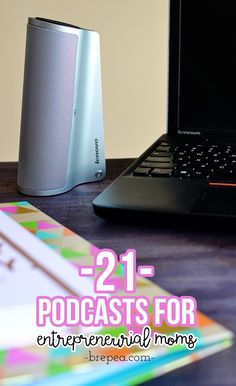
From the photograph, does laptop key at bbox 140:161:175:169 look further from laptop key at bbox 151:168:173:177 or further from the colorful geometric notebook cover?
the colorful geometric notebook cover

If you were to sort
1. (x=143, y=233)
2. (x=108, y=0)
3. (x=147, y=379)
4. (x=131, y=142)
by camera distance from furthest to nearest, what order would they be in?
(x=131, y=142)
(x=108, y=0)
(x=143, y=233)
(x=147, y=379)

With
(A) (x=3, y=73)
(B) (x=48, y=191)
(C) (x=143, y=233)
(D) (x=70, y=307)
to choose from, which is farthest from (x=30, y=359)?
(A) (x=3, y=73)

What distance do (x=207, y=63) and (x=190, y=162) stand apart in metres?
0.12

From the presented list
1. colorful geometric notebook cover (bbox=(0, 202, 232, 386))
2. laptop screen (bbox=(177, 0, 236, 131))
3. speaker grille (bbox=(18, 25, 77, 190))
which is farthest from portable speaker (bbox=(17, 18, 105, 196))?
colorful geometric notebook cover (bbox=(0, 202, 232, 386))

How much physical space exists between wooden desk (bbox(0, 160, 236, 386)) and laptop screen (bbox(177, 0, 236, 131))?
153 millimetres

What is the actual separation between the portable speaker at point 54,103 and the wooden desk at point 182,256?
2cm

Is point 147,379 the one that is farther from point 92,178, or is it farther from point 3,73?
point 3,73

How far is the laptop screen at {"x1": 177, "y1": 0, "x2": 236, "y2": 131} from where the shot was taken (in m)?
0.62

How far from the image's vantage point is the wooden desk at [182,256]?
276 mm

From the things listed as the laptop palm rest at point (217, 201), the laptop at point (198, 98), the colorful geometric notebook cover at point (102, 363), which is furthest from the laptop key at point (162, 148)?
the colorful geometric notebook cover at point (102, 363)

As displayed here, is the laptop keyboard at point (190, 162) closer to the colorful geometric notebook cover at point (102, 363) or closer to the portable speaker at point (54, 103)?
the portable speaker at point (54, 103)

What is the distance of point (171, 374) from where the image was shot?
271 millimetres

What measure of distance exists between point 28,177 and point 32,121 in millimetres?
57

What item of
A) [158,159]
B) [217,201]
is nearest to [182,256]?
[217,201]
